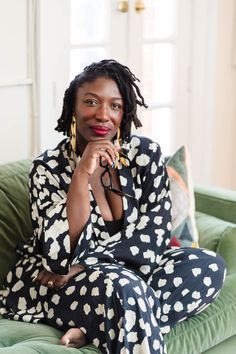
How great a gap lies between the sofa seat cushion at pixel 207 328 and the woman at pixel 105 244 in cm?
3

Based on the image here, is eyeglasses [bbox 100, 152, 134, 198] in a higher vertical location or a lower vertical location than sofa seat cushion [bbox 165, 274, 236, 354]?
higher

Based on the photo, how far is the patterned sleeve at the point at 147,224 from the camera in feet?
7.85

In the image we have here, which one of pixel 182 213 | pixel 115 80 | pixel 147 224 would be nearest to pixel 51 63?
pixel 115 80

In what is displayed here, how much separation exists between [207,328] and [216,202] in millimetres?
715

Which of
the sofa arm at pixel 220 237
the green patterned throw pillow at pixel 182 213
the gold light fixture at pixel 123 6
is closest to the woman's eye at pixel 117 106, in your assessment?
the green patterned throw pillow at pixel 182 213

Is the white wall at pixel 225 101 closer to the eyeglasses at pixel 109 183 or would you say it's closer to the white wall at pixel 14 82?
the white wall at pixel 14 82

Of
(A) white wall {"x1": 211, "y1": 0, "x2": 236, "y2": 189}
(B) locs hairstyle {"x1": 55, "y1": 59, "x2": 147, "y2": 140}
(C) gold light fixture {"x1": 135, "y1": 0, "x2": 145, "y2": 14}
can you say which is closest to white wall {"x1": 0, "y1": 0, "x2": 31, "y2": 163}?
(B) locs hairstyle {"x1": 55, "y1": 59, "x2": 147, "y2": 140}

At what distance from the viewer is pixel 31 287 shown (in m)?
2.38

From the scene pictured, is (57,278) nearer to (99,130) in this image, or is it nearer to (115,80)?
(99,130)

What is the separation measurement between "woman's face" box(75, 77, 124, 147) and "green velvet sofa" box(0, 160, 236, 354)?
353mm

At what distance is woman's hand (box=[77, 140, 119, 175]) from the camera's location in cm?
229

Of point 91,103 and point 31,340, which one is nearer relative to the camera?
point 31,340

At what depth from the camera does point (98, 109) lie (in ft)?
7.83

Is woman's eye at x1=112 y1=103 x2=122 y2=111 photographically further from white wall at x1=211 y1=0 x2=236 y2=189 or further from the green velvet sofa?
white wall at x1=211 y1=0 x2=236 y2=189
